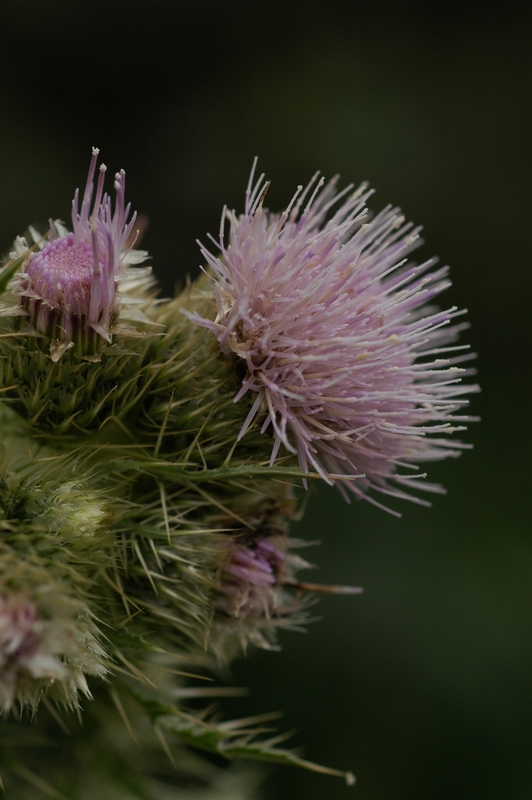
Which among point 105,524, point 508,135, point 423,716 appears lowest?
point 423,716

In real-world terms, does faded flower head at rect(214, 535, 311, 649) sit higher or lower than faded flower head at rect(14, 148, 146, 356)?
lower

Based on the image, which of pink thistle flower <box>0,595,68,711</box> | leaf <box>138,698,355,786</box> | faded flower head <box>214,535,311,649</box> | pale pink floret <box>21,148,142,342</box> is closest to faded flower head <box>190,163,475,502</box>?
pale pink floret <box>21,148,142,342</box>

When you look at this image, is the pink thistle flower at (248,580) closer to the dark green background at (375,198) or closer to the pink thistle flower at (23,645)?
the pink thistle flower at (23,645)

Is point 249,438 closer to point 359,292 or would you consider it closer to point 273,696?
point 359,292

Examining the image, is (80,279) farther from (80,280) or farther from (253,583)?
(253,583)

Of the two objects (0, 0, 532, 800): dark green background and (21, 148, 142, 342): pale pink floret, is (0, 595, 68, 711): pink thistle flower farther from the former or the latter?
(0, 0, 532, 800): dark green background

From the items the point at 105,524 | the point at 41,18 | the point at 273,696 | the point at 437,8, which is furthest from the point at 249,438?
the point at 437,8

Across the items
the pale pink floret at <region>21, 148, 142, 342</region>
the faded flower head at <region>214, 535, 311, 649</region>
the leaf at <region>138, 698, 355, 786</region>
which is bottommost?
the leaf at <region>138, 698, 355, 786</region>
